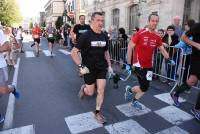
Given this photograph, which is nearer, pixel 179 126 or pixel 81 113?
pixel 179 126

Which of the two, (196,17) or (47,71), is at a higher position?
(196,17)

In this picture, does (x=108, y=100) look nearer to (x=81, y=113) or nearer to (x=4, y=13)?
(x=81, y=113)

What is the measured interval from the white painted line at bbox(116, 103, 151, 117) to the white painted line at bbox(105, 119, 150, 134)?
0.46m

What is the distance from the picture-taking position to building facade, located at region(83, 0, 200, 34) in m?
15.4

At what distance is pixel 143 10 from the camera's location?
18281 mm

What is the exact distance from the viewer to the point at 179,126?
196 inches

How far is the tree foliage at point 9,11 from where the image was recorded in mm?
50719

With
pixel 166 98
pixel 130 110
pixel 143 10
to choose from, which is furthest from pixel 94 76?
pixel 143 10

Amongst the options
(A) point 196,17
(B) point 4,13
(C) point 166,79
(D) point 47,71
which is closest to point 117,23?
(A) point 196,17

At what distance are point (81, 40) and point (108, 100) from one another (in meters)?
2.13

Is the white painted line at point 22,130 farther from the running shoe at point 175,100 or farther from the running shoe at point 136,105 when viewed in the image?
the running shoe at point 175,100

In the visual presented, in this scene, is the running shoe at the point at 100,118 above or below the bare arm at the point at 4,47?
below

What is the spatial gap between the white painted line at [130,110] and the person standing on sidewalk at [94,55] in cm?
67

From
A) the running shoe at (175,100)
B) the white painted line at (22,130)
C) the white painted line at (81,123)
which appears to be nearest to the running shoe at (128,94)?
the running shoe at (175,100)
